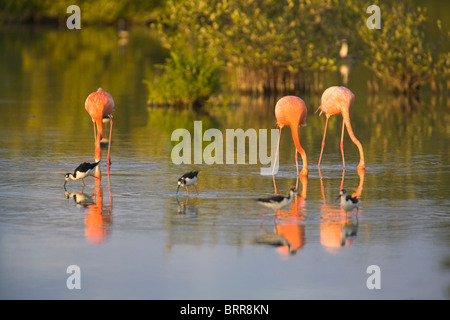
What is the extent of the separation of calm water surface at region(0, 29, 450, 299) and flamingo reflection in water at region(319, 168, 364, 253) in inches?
1.2

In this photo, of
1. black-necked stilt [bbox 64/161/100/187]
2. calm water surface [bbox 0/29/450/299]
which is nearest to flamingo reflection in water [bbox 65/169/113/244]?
calm water surface [bbox 0/29/450/299]

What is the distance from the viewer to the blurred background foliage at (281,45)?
24859 mm

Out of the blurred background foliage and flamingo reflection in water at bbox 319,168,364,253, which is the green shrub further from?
flamingo reflection in water at bbox 319,168,364,253

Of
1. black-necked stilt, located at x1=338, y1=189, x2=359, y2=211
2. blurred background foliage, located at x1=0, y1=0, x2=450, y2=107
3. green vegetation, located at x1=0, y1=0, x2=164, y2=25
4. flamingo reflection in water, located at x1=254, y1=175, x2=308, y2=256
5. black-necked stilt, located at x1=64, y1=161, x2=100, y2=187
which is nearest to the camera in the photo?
flamingo reflection in water, located at x1=254, y1=175, x2=308, y2=256

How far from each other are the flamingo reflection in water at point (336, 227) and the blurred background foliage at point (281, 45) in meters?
13.6

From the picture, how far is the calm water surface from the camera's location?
26.1ft

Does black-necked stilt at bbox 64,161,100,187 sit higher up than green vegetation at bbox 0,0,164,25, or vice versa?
green vegetation at bbox 0,0,164,25

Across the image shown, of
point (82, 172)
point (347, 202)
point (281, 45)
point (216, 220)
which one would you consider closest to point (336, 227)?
point (347, 202)

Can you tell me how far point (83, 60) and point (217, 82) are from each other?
18.1m

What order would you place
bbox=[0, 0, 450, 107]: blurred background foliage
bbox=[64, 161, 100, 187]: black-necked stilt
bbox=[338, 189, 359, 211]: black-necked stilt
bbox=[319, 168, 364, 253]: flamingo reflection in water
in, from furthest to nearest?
bbox=[0, 0, 450, 107]: blurred background foliage → bbox=[64, 161, 100, 187]: black-necked stilt → bbox=[338, 189, 359, 211]: black-necked stilt → bbox=[319, 168, 364, 253]: flamingo reflection in water

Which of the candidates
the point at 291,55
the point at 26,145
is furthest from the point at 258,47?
the point at 26,145

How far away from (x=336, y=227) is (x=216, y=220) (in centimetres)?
130

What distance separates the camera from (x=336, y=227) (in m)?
10.0

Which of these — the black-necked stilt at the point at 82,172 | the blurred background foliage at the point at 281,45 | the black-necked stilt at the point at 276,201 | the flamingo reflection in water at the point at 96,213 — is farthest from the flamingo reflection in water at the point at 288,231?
the blurred background foliage at the point at 281,45
